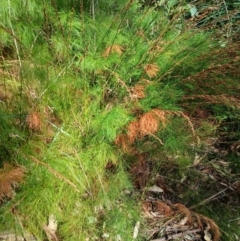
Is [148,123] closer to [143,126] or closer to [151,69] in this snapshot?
[143,126]

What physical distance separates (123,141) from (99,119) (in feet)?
0.56

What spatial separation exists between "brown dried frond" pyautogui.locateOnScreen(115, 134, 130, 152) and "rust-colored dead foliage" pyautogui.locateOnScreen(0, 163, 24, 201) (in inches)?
19.5

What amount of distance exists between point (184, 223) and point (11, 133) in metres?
0.98

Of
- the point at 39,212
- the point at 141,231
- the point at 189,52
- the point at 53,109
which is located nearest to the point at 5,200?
the point at 39,212

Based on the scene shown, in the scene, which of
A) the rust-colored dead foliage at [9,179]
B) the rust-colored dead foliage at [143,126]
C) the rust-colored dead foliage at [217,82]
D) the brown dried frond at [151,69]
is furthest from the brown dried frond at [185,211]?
the rust-colored dead foliage at [9,179]

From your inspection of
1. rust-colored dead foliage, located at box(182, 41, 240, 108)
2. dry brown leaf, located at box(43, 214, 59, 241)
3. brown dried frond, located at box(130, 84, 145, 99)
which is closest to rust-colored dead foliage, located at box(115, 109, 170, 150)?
brown dried frond, located at box(130, 84, 145, 99)

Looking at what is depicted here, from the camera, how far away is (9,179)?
1477 millimetres

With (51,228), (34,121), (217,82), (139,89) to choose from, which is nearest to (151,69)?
(139,89)

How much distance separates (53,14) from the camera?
2082 millimetres

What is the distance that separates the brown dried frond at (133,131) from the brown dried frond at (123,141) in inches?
1.3

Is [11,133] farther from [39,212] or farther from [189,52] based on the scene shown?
[189,52]

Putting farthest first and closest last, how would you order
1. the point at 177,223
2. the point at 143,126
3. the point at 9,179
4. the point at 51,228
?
the point at 177,223 < the point at 143,126 < the point at 51,228 < the point at 9,179

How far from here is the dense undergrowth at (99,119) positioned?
1633mm

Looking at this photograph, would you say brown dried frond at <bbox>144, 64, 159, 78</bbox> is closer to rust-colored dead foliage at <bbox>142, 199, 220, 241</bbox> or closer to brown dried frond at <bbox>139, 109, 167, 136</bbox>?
brown dried frond at <bbox>139, 109, 167, 136</bbox>
